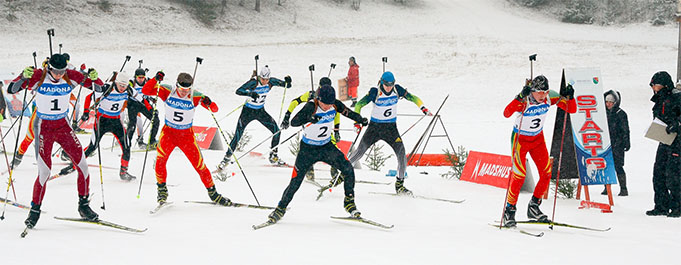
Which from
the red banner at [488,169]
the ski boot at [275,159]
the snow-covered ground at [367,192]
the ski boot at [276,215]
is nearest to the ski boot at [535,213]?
the snow-covered ground at [367,192]

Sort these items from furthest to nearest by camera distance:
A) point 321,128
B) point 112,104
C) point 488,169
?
point 488,169, point 112,104, point 321,128

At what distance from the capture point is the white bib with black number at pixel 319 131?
728 cm

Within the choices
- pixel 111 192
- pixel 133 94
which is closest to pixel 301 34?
pixel 133 94

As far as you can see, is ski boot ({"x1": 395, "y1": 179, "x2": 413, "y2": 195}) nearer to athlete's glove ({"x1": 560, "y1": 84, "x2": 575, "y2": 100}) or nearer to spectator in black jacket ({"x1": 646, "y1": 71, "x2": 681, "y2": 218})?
athlete's glove ({"x1": 560, "y1": 84, "x2": 575, "y2": 100})

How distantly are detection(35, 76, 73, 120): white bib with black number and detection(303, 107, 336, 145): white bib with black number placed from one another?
2.88 meters

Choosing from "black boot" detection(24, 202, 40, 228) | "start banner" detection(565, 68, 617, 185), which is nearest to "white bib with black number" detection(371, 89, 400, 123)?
"start banner" detection(565, 68, 617, 185)

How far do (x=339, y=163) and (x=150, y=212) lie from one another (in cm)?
260

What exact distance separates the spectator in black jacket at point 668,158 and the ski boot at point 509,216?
2.26m

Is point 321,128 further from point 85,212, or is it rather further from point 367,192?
point 85,212

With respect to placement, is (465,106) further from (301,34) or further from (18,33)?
(18,33)

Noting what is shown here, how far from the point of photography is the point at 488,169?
10586 mm

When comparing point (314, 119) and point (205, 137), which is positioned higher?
point (314, 119)

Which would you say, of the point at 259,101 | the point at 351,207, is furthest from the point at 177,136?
the point at 259,101

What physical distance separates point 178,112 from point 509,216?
14.8ft
